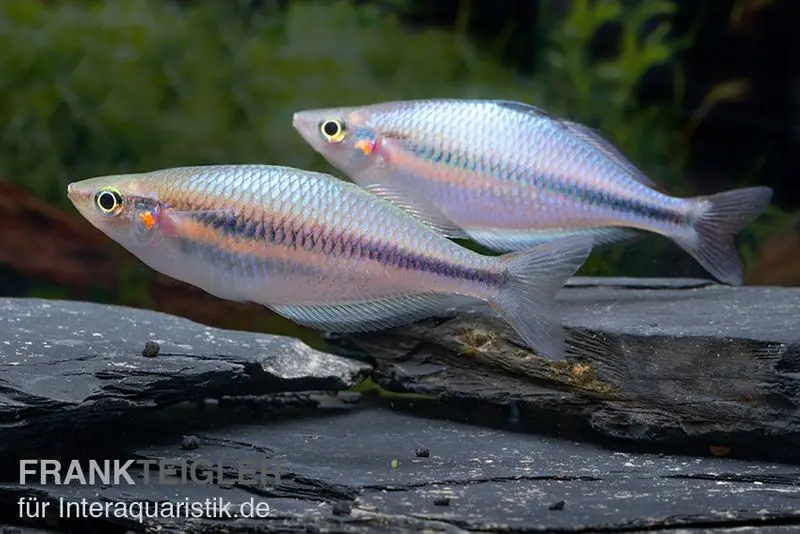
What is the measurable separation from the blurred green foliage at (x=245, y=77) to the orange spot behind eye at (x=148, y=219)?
8.11 ft

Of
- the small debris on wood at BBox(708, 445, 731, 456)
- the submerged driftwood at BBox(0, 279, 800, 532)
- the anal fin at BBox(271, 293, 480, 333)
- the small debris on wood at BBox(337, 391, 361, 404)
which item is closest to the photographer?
the submerged driftwood at BBox(0, 279, 800, 532)

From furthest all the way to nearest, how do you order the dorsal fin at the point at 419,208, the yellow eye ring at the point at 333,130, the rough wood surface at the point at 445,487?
1. the yellow eye ring at the point at 333,130
2. the dorsal fin at the point at 419,208
3. the rough wood surface at the point at 445,487

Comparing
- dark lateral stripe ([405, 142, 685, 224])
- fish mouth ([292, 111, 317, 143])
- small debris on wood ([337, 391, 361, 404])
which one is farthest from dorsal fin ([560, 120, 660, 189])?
small debris on wood ([337, 391, 361, 404])

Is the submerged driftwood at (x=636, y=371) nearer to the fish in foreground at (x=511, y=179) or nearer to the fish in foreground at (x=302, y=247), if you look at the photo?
the fish in foreground at (x=511, y=179)

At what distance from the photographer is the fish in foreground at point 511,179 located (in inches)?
154

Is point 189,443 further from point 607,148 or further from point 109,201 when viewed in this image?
point 607,148

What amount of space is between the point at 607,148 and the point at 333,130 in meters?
1.31

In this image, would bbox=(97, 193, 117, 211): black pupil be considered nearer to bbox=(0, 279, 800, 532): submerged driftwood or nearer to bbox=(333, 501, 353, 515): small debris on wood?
bbox=(0, 279, 800, 532): submerged driftwood

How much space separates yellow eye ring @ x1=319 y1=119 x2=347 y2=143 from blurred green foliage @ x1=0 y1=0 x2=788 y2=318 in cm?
159

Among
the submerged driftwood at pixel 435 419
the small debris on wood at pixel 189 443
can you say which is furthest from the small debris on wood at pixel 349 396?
the small debris on wood at pixel 189 443

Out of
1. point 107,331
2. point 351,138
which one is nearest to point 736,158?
point 351,138

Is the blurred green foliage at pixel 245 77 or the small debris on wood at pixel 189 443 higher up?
the blurred green foliage at pixel 245 77

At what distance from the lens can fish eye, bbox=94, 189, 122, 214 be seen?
307 cm

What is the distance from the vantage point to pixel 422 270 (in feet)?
10.5
